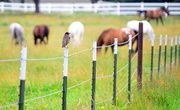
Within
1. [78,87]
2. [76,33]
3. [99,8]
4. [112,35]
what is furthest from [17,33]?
[99,8]

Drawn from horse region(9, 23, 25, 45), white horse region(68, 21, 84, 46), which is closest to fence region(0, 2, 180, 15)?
horse region(9, 23, 25, 45)

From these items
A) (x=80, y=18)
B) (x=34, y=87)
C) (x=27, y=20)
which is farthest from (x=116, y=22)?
(x=34, y=87)

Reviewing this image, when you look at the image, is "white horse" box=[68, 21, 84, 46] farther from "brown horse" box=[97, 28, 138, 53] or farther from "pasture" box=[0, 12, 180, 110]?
"brown horse" box=[97, 28, 138, 53]

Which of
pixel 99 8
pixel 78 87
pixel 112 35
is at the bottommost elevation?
pixel 78 87

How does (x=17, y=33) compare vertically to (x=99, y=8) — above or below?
below

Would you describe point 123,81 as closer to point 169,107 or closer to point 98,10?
point 169,107

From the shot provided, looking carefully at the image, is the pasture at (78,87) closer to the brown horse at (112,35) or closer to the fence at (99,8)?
the brown horse at (112,35)

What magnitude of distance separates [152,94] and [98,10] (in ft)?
123

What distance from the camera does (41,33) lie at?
25438mm

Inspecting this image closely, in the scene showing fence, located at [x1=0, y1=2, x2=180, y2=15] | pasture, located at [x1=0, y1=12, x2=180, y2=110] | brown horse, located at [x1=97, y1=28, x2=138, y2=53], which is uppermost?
fence, located at [x1=0, y1=2, x2=180, y2=15]

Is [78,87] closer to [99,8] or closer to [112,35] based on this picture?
[112,35]

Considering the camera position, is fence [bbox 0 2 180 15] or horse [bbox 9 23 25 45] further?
fence [bbox 0 2 180 15]

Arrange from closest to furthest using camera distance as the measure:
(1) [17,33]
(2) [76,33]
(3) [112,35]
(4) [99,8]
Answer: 1. (3) [112,35]
2. (2) [76,33]
3. (1) [17,33]
4. (4) [99,8]

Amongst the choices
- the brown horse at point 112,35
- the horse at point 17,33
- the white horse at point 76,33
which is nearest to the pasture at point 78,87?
the brown horse at point 112,35
